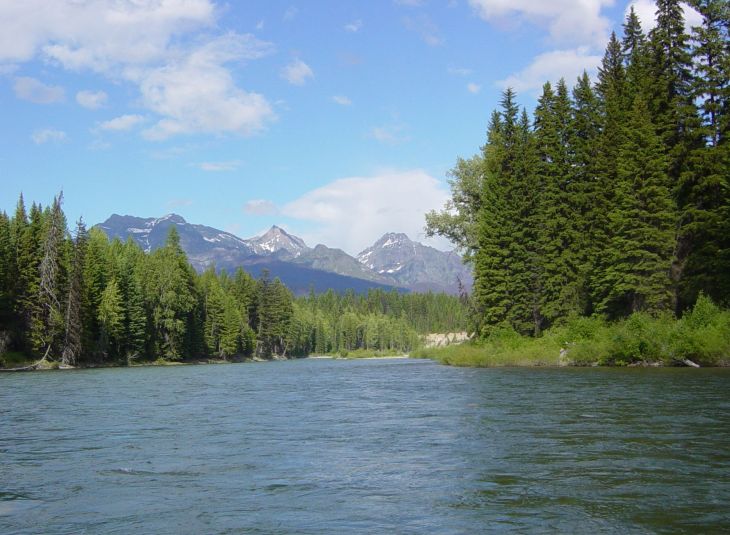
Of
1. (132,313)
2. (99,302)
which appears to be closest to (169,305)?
(132,313)

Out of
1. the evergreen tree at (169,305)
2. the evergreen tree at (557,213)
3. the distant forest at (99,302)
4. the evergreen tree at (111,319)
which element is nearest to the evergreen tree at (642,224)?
the evergreen tree at (557,213)

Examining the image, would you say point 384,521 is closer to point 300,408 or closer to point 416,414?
point 416,414

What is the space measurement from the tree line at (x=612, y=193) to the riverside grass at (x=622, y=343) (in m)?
1.87

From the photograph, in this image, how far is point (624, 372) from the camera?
122ft

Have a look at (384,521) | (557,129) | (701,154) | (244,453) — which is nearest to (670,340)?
(701,154)

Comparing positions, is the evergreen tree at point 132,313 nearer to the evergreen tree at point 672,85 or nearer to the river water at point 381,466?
the river water at point 381,466

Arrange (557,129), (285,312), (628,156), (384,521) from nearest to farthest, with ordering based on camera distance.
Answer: (384,521) → (628,156) → (557,129) → (285,312)

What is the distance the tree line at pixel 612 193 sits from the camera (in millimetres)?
45094

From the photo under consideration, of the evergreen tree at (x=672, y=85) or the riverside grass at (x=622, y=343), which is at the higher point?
the evergreen tree at (x=672, y=85)

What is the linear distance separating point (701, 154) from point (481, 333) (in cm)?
2470

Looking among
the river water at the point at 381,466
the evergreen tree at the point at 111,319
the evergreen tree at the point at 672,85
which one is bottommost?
the river water at the point at 381,466

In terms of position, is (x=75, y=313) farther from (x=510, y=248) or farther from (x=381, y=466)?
(x=381, y=466)

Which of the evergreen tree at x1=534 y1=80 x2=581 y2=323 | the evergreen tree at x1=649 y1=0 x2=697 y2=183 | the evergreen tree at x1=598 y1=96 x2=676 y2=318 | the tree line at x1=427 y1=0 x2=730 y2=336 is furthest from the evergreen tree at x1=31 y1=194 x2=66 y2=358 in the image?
the evergreen tree at x1=649 y1=0 x2=697 y2=183

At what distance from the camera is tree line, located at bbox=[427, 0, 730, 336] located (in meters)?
45.1
